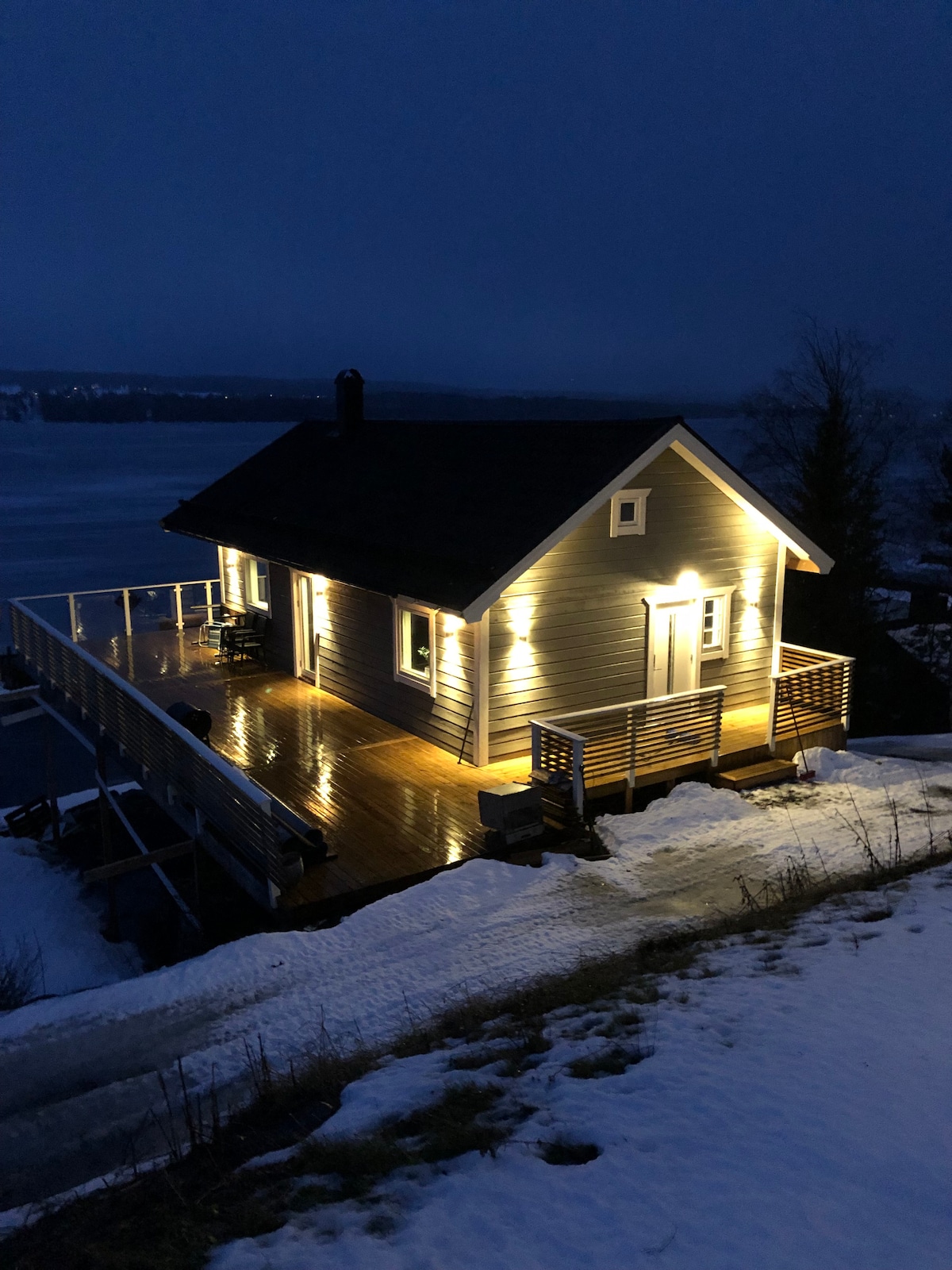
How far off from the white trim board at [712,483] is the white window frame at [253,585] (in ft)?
25.6

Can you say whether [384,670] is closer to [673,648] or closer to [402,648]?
[402,648]

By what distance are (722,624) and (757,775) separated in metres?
2.65

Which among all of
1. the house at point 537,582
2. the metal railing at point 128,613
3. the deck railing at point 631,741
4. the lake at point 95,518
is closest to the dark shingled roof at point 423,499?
the house at point 537,582

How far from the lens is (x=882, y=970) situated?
6.52 m

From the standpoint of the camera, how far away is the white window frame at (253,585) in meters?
17.8

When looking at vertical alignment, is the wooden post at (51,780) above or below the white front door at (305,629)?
below

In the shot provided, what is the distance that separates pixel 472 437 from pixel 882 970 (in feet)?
35.5

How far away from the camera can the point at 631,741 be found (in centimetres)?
1133

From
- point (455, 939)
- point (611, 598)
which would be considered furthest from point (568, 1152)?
point (611, 598)

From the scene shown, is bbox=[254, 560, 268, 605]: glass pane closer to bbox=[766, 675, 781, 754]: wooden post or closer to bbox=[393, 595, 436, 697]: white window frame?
bbox=[393, 595, 436, 697]: white window frame

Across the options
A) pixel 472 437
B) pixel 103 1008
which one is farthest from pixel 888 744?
pixel 103 1008

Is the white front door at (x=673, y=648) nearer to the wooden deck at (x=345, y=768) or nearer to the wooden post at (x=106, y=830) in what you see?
the wooden deck at (x=345, y=768)

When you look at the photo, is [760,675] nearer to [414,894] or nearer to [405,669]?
[405,669]

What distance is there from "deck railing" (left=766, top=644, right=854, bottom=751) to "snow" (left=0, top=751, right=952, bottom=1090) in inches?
81.6
